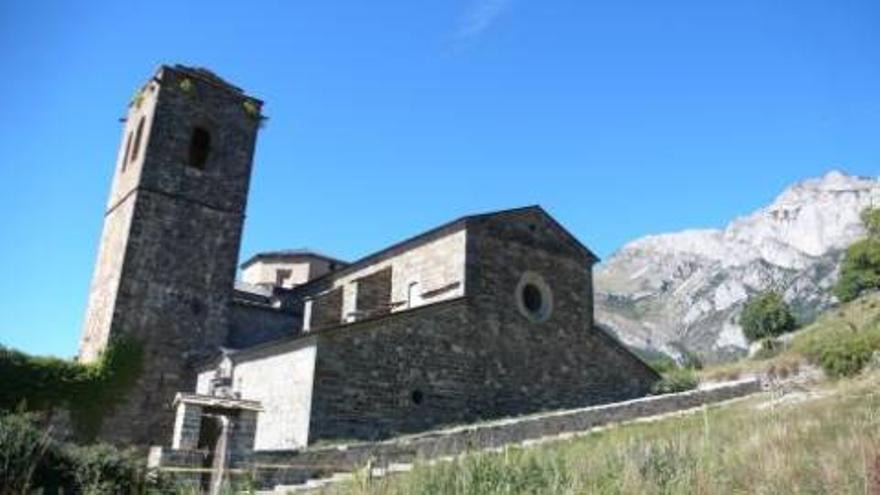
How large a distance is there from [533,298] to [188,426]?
14.3 metres

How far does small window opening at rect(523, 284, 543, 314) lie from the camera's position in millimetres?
25359

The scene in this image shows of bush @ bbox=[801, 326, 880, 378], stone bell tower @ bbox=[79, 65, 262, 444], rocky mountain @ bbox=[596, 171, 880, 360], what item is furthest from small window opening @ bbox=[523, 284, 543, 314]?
rocky mountain @ bbox=[596, 171, 880, 360]

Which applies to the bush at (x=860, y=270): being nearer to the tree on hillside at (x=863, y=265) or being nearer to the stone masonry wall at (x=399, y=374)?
the tree on hillside at (x=863, y=265)

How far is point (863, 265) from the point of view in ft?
204

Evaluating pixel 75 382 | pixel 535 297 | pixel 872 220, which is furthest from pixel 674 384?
pixel 872 220

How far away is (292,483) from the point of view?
571 inches

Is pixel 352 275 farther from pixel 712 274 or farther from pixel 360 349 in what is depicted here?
pixel 712 274

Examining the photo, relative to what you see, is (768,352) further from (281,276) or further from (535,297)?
(281,276)

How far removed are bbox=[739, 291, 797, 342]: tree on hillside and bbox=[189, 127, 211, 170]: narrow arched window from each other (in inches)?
1935

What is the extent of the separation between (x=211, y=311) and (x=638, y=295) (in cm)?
13857

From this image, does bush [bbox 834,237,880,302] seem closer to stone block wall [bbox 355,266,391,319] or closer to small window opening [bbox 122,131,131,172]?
stone block wall [bbox 355,266,391,319]

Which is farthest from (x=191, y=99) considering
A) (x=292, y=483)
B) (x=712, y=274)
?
(x=712, y=274)

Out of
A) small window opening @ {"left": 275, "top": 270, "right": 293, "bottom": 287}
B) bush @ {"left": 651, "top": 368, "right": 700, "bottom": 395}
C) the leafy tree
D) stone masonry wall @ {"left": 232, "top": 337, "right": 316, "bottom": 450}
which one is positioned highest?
the leafy tree

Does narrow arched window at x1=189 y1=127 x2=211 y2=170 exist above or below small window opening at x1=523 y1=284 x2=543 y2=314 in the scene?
above
